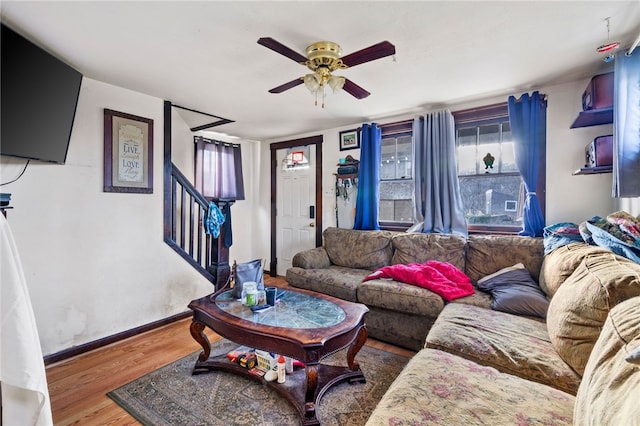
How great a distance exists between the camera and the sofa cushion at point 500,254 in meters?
2.62

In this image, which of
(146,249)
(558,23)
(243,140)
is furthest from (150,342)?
(558,23)

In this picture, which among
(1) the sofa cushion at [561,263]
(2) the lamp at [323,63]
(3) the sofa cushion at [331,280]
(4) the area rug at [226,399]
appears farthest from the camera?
(3) the sofa cushion at [331,280]

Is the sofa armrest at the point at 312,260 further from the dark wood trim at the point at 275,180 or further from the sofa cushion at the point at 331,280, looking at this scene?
the dark wood trim at the point at 275,180

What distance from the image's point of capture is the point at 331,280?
3039 mm

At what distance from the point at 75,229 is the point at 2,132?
0.90 meters

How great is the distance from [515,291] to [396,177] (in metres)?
1.99

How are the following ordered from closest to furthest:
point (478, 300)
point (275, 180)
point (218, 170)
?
1. point (478, 300)
2. point (218, 170)
3. point (275, 180)

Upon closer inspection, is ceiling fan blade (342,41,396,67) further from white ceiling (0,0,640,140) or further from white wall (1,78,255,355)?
white wall (1,78,255,355)

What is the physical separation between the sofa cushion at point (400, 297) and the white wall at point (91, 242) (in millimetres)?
2017

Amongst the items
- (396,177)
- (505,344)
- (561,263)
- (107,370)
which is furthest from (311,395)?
(396,177)

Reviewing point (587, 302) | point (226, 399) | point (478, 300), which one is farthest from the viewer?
point (478, 300)

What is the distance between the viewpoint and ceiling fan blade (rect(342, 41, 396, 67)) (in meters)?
1.67

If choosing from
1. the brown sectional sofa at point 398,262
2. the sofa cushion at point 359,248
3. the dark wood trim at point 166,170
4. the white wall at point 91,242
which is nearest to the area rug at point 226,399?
the brown sectional sofa at point 398,262

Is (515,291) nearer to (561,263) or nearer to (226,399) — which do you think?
(561,263)
